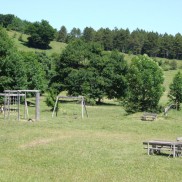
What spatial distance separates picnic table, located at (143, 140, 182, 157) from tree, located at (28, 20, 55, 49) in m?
102

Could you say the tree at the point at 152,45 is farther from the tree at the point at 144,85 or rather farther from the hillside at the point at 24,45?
the tree at the point at 144,85

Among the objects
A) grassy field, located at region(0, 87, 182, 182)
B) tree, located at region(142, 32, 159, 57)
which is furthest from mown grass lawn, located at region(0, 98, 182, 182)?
tree, located at region(142, 32, 159, 57)

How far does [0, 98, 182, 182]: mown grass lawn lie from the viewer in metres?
15.3

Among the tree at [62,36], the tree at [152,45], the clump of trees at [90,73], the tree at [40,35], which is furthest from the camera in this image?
the tree at [62,36]

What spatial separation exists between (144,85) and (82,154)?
24493mm

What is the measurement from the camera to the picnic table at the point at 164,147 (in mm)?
19328

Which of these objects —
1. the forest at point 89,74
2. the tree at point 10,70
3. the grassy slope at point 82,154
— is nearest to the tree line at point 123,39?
the forest at point 89,74

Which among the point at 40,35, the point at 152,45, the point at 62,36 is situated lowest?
the point at 152,45

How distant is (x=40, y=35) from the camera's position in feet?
393

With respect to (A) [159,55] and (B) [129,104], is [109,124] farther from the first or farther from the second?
(A) [159,55]

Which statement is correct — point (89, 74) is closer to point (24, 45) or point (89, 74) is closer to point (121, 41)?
point (24, 45)

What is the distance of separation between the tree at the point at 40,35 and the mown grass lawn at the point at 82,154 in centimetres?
9135

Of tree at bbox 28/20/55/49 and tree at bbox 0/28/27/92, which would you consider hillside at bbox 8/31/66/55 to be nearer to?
tree at bbox 28/20/55/49

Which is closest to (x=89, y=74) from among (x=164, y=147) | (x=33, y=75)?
(x=33, y=75)
